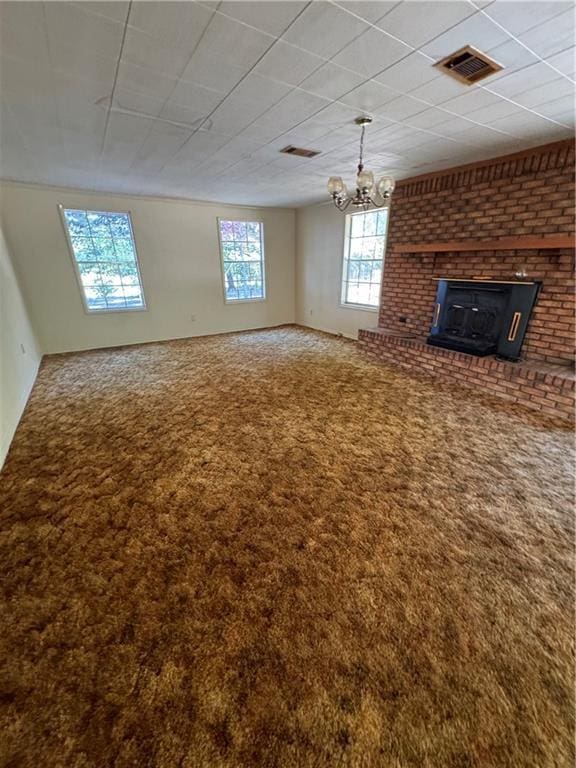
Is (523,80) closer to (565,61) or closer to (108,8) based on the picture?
(565,61)

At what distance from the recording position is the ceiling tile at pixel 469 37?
56.9 inches

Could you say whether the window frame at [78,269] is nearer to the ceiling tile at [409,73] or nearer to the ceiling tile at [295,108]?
the ceiling tile at [295,108]

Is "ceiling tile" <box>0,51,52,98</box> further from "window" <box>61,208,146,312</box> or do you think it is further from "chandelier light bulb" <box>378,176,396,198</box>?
"window" <box>61,208,146,312</box>

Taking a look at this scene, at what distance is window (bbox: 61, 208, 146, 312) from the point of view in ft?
16.0

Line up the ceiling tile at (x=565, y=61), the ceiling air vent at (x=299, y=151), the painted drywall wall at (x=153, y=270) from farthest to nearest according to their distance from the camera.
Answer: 1. the painted drywall wall at (x=153, y=270)
2. the ceiling air vent at (x=299, y=151)
3. the ceiling tile at (x=565, y=61)

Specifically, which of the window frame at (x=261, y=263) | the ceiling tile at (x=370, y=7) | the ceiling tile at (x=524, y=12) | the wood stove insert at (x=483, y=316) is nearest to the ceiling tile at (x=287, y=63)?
the ceiling tile at (x=370, y=7)

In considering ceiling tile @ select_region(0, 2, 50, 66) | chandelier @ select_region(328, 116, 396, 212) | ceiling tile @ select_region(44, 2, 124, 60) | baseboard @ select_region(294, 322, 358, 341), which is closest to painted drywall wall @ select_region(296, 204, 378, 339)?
baseboard @ select_region(294, 322, 358, 341)

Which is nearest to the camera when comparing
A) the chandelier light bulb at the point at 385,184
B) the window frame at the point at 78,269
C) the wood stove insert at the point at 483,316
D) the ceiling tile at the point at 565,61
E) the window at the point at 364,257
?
the ceiling tile at the point at 565,61

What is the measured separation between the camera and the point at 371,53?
166 centimetres

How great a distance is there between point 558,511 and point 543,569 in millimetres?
550

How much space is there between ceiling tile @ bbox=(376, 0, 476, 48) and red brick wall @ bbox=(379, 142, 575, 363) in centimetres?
233

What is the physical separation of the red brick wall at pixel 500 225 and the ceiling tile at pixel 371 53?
231 centimetres

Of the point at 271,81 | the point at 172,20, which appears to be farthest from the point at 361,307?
the point at 172,20

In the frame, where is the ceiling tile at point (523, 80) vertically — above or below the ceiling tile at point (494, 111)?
below
